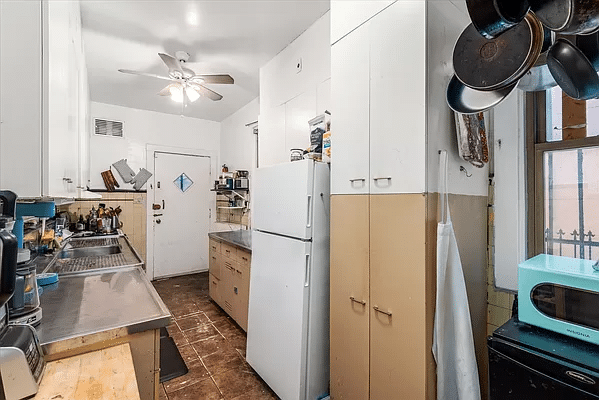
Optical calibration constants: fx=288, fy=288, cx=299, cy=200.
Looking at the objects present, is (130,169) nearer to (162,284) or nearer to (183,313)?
(162,284)

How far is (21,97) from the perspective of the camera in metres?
0.97

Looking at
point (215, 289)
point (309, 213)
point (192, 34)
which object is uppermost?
point (192, 34)

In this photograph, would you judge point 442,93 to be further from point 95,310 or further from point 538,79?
point 95,310

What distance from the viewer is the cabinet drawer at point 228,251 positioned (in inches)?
121

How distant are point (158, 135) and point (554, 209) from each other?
5.09 meters

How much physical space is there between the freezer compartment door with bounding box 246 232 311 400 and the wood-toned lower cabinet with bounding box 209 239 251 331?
0.58 meters

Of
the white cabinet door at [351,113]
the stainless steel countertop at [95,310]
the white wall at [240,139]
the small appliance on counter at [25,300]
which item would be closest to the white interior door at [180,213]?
the white wall at [240,139]

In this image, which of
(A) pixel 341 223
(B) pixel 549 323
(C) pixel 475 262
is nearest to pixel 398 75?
(A) pixel 341 223

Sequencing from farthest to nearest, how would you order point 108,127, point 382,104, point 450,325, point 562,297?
1. point 108,127
2. point 382,104
3. point 450,325
4. point 562,297

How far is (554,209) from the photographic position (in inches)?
58.4

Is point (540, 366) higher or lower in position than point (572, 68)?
lower

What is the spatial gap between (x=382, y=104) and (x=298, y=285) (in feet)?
3.76

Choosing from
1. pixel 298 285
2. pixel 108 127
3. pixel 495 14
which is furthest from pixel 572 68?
pixel 108 127

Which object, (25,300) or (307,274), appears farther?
(307,274)
